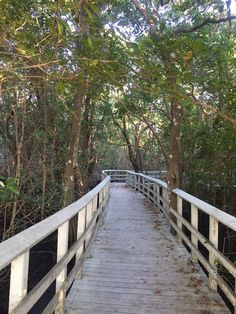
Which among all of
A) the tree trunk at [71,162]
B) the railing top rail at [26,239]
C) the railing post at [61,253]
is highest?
the tree trunk at [71,162]

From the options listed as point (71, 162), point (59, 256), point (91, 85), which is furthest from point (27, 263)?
point (71, 162)

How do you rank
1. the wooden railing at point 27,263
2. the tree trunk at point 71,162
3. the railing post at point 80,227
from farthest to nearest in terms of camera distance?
the tree trunk at point 71,162
the railing post at point 80,227
the wooden railing at point 27,263

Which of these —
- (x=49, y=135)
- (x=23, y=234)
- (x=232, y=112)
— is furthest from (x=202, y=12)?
(x=23, y=234)

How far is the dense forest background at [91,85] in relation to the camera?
3.64 meters

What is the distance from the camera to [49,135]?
9.16m

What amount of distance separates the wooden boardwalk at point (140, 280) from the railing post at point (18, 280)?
1.54 meters

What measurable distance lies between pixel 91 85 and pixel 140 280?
146 inches

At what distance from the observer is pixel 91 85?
6555mm

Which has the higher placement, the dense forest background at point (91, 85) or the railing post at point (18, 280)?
the dense forest background at point (91, 85)

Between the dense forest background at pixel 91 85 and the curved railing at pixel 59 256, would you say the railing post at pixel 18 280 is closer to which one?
the curved railing at pixel 59 256

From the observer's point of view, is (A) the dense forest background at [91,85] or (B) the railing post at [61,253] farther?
(A) the dense forest background at [91,85]

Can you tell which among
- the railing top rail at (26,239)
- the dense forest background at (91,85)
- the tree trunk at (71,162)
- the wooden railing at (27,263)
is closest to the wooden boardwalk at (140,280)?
the wooden railing at (27,263)

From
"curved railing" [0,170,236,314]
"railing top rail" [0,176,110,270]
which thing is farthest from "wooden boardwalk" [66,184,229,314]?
"railing top rail" [0,176,110,270]

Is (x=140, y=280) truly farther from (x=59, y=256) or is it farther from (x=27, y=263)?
(x=27, y=263)
